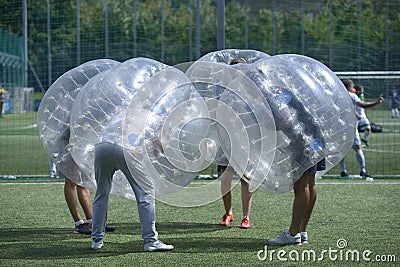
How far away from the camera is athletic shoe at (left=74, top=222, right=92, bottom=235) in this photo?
7984mm

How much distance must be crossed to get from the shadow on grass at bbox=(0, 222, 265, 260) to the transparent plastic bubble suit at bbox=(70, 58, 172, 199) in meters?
0.68

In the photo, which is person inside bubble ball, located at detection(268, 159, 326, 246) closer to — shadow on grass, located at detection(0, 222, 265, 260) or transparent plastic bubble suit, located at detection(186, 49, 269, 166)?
shadow on grass, located at detection(0, 222, 265, 260)

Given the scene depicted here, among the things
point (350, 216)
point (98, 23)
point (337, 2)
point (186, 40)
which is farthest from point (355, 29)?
point (350, 216)

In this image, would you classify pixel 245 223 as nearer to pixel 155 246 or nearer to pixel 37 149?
pixel 155 246

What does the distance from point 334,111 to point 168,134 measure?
152 cm

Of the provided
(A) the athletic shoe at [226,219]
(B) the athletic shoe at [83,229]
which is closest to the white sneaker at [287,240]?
(A) the athletic shoe at [226,219]

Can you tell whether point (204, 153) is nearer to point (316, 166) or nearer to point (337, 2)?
point (316, 166)

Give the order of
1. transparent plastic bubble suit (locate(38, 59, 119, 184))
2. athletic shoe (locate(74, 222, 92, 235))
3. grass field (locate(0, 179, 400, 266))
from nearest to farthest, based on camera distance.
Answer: grass field (locate(0, 179, 400, 266)) → transparent plastic bubble suit (locate(38, 59, 119, 184)) → athletic shoe (locate(74, 222, 92, 235))

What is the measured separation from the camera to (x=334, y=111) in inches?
268

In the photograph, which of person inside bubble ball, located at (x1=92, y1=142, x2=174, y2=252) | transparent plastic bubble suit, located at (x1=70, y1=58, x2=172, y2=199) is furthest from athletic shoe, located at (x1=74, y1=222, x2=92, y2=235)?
person inside bubble ball, located at (x1=92, y1=142, x2=174, y2=252)

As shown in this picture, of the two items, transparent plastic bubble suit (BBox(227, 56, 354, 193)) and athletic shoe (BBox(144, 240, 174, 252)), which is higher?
transparent plastic bubble suit (BBox(227, 56, 354, 193))

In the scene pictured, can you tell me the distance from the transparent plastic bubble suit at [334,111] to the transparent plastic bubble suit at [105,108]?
1.43 m

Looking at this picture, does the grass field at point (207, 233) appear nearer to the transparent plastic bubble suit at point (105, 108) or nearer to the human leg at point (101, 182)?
the human leg at point (101, 182)

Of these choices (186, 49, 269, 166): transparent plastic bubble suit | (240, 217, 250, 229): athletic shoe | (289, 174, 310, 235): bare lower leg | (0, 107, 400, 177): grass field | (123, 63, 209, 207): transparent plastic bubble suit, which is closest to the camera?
(123, 63, 209, 207): transparent plastic bubble suit
